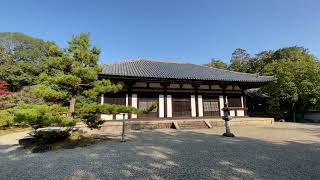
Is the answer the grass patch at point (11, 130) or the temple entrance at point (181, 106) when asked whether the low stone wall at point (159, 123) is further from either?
the grass patch at point (11, 130)

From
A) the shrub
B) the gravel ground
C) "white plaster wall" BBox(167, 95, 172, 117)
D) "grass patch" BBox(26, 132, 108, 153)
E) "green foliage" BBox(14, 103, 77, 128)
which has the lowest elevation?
the gravel ground

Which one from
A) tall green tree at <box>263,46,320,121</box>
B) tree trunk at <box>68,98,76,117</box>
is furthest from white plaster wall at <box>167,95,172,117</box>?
tall green tree at <box>263,46,320,121</box>

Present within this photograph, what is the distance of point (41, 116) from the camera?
6898 mm

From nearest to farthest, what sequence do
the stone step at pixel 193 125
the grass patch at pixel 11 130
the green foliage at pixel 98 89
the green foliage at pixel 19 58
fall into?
the green foliage at pixel 98 89 → the grass patch at pixel 11 130 → the stone step at pixel 193 125 → the green foliage at pixel 19 58

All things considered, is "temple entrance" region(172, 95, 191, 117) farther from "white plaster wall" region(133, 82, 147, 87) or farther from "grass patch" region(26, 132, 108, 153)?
"grass patch" region(26, 132, 108, 153)

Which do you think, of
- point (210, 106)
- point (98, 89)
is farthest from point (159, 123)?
point (98, 89)

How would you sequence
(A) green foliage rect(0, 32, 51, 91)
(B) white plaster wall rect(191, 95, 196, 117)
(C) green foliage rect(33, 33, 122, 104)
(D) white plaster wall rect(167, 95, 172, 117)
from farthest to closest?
(A) green foliage rect(0, 32, 51, 91) < (B) white plaster wall rect(191, 95, 196, 117) < (D) white plaster wall rect(167, 95, 172, 117) < (C) green foliage rect(33, 33, 122, 104)

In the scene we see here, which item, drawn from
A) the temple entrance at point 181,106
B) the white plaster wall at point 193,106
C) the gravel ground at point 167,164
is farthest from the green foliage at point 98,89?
the white plaster wall at point 193,106

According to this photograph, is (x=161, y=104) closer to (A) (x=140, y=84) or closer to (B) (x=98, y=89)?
(A) (x=140, y=84)

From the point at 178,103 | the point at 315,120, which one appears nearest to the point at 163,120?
the point at 178,103

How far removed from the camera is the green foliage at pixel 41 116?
6512mm

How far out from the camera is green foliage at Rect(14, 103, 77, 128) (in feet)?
21.4

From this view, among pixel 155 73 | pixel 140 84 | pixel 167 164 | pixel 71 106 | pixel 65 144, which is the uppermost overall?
pixel 155 73

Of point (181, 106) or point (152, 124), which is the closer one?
point (152, 124)
